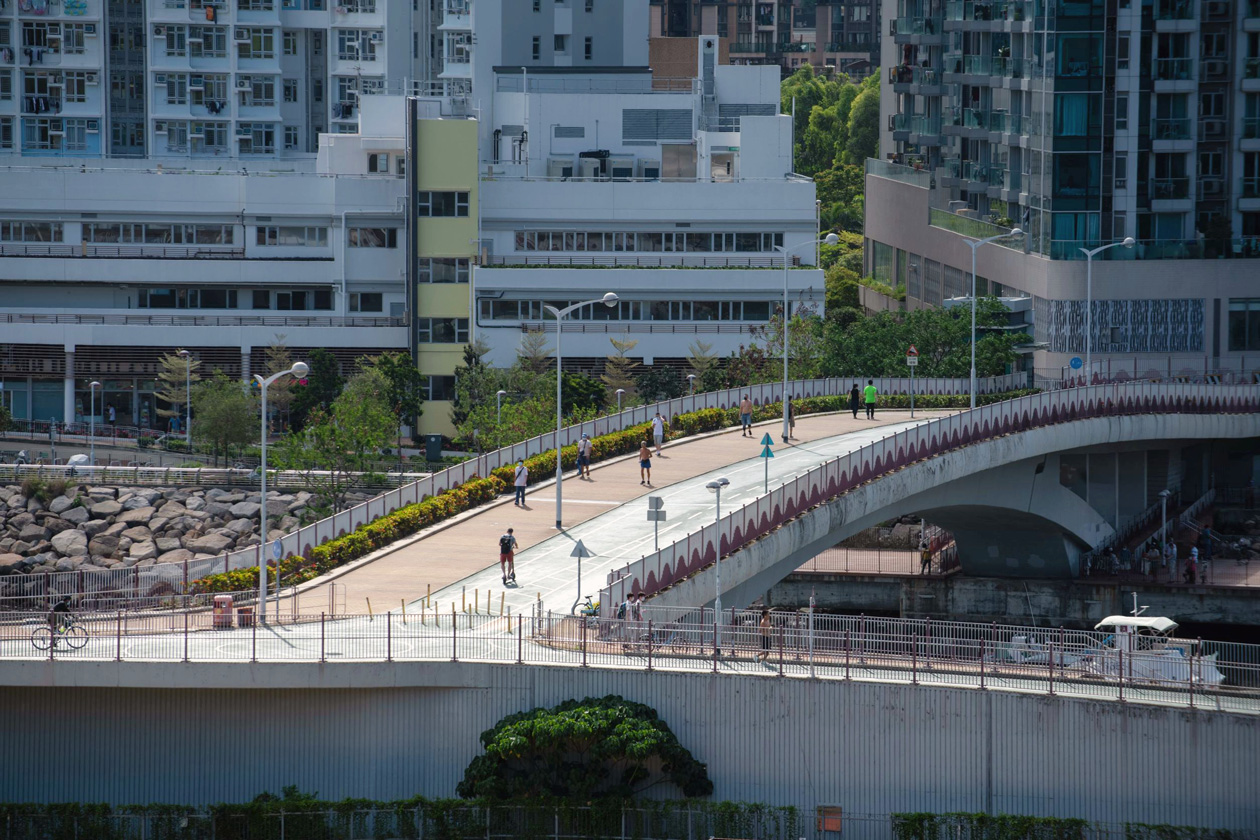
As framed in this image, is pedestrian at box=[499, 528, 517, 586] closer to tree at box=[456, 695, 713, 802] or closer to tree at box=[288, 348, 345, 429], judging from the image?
tree at box=[456, 695, 713, 802]

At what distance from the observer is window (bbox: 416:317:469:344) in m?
106

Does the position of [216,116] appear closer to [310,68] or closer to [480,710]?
[310,68]

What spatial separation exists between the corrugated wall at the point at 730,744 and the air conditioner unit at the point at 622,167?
A: 71.8 m

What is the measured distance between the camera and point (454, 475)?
65438mm

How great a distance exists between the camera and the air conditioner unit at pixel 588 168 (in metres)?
114

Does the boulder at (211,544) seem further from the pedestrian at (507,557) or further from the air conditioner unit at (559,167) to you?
the air conditioner unit at (559,167)

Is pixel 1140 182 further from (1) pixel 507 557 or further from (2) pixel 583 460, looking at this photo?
(1) pixel 507 557

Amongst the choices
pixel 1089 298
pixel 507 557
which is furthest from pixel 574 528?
pixel 1089 298

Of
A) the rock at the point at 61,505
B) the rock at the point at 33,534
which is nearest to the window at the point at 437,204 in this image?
the rock at the point at 61,505

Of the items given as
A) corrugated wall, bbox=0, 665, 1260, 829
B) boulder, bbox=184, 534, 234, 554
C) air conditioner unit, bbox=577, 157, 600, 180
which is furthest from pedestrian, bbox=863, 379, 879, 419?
corrugated wall, bbox=0, 665, 1260, 829

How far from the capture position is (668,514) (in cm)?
6297

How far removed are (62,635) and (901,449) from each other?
32398mm

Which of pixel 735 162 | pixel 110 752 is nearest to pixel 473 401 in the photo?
pixel 735 162

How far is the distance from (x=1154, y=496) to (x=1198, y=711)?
155 ft
